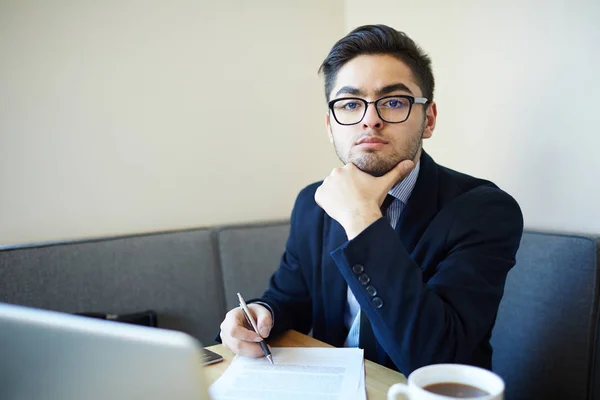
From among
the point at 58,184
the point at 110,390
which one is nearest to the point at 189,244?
the point at 58,184

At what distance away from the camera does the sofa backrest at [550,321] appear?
125 cm

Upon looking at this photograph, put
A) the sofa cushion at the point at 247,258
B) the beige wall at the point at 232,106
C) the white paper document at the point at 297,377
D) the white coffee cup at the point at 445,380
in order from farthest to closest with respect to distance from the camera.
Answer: the sofa cushion at the point at 247,258, the beige wall at the point at 232,106, the white paper document at the point at 297,377, the white coffee cup at the point at 445,380

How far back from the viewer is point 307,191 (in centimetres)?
153

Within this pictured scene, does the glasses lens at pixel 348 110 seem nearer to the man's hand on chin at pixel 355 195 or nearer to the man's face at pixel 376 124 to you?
the man's face at pixel 376 124

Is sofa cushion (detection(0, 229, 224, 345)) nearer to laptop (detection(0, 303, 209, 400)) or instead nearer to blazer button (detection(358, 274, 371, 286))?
blazer button (detection(358, 274, 371, 286))

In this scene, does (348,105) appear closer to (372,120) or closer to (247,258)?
(372,120)

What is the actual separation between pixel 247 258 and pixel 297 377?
1037 millimetres

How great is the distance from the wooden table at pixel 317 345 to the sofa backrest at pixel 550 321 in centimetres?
62

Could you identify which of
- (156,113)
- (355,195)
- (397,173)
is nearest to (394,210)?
(397,173)

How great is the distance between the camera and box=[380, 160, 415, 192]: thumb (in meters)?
1.14

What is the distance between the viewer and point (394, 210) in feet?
4.26

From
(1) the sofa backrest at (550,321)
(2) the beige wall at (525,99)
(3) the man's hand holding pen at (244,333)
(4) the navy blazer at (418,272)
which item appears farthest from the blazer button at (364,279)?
(2) the beige wall at (525,99)

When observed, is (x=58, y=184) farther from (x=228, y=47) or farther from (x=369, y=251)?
(x=369, y=251)

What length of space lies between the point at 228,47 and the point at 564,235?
1483 mm
